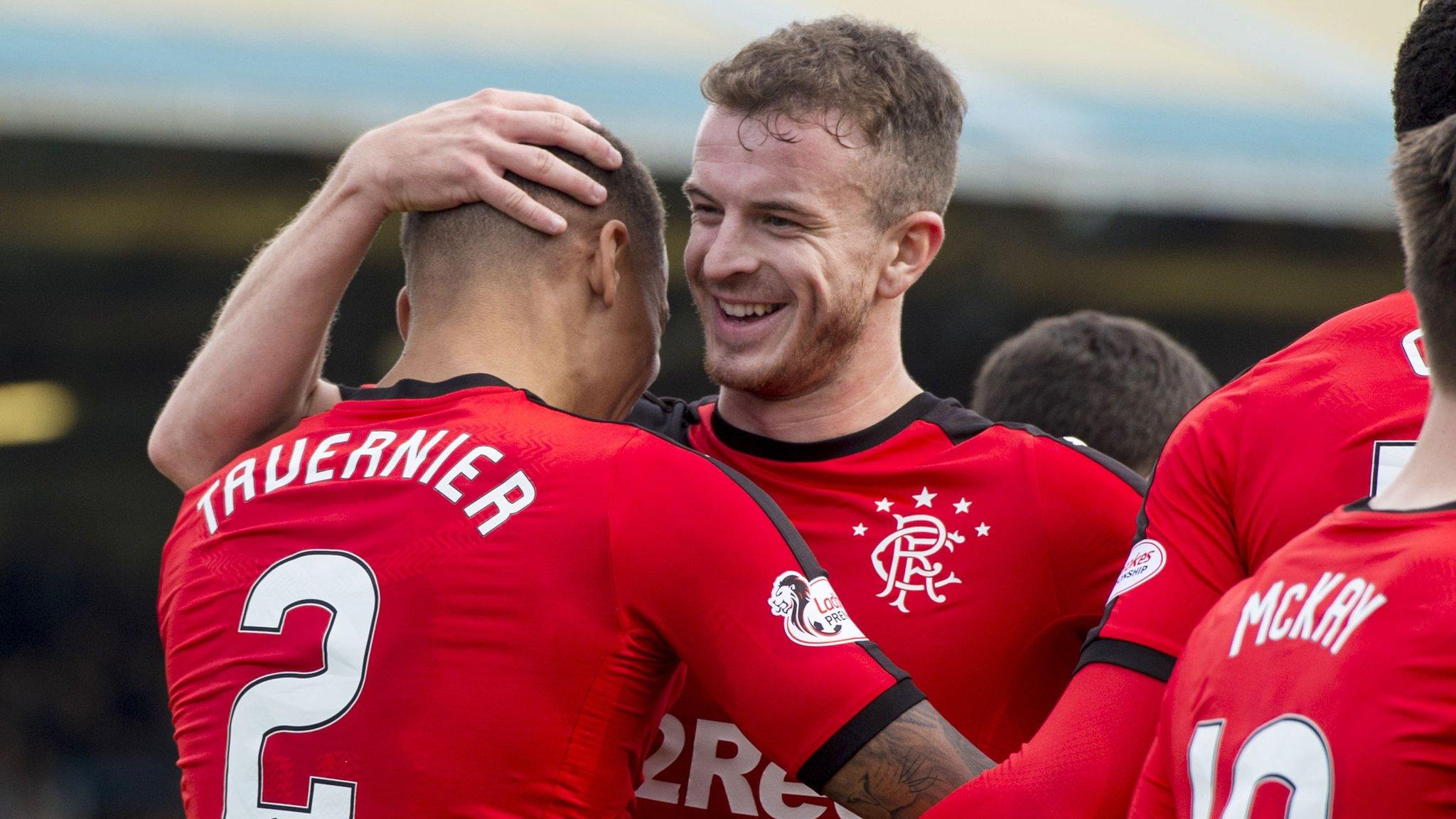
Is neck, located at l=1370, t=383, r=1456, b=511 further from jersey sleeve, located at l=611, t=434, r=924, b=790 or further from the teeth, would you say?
the teeth

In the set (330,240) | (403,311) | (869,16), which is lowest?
(403,311)

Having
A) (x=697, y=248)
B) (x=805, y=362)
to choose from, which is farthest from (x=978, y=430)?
(x=697, y=248)

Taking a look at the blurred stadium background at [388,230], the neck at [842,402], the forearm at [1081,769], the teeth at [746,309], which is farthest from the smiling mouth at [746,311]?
the blurred stadium background at [388,230]

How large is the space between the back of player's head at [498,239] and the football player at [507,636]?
24cm

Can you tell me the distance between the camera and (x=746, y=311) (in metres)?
2.53

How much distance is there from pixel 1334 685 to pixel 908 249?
128 centimetres

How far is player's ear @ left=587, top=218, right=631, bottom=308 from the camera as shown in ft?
7.79

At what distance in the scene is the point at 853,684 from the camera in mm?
1958

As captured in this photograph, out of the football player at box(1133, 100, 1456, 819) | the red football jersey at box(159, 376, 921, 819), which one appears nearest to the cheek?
the red football jersey at box(159, 376, 921, 819)

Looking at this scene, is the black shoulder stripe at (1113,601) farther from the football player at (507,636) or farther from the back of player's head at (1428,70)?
the back of player's head at (1428,70)

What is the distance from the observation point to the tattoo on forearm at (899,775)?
1.92 m

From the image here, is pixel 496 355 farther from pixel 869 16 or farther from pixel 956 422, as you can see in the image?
pixel 869 16

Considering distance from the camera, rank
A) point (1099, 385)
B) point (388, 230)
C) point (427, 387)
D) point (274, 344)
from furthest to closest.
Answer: point (388, 230) < point (1099, 385) < point (274, 344) < point (427, 387)

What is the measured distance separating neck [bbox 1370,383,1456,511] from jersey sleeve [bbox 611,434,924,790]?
66 centimetres
